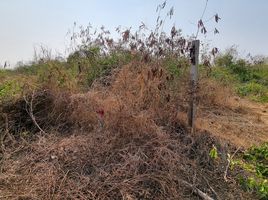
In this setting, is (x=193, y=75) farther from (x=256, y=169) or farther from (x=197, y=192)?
(x=197, y=192)

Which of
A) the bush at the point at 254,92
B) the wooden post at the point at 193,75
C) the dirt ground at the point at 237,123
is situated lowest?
the dirt ground at the point at 237,123

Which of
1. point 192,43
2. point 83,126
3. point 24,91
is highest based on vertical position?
point 192,43

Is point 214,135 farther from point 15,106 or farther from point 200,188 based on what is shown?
point 15,106

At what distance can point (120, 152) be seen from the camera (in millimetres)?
3895

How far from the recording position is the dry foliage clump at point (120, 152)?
136 inches

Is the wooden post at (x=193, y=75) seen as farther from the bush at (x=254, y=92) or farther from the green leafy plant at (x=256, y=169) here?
the bush at (x=254, y=92)

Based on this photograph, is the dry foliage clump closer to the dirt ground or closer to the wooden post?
the wooden post

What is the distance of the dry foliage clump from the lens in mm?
3455

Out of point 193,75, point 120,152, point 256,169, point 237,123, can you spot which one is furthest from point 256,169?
point 237,123

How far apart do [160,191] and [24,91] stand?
2.51 metres

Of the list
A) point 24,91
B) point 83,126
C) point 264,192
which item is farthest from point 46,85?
point 264,192

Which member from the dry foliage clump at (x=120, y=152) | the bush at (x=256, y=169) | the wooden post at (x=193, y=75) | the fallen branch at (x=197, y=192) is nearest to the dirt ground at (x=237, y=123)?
the bush at (x=256, y=169)

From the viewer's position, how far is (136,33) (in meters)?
6.30

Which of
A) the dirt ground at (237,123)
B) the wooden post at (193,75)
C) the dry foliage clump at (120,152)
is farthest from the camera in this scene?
the dirt ground at (237,123)
